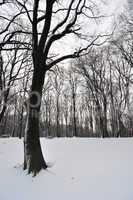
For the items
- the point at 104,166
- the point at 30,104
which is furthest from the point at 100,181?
the point at 30,104

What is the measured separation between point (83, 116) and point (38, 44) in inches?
1698

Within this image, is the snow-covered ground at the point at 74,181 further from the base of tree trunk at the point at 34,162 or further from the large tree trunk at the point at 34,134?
the large tree trunk at the point at 34,134

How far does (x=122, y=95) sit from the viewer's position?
2894 centimetres

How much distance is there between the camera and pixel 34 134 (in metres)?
6.64

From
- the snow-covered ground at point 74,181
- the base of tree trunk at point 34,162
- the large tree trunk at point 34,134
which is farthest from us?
the large tree trunk at point 34,134

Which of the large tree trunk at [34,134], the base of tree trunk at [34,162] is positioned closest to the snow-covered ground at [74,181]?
the base of tree trunk at [34,162]

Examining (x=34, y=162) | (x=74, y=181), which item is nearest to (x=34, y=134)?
(x=34, y=162)

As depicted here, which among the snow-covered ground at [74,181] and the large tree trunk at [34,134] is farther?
the large tree trunk at [34,134]

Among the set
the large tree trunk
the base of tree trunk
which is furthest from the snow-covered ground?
the large tree trunk

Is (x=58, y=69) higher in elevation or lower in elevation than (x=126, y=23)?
lower

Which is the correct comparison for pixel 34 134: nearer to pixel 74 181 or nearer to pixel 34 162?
pixel 34 162

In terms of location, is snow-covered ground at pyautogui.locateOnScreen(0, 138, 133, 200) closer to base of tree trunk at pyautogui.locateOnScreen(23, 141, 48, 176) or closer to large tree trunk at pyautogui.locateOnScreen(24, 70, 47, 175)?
base of tree trunk at pyautogui.locateOnScreen(23, 141, 48, 176)

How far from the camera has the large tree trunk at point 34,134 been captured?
6.24 m

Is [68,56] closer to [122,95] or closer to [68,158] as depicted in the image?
[68,158]
